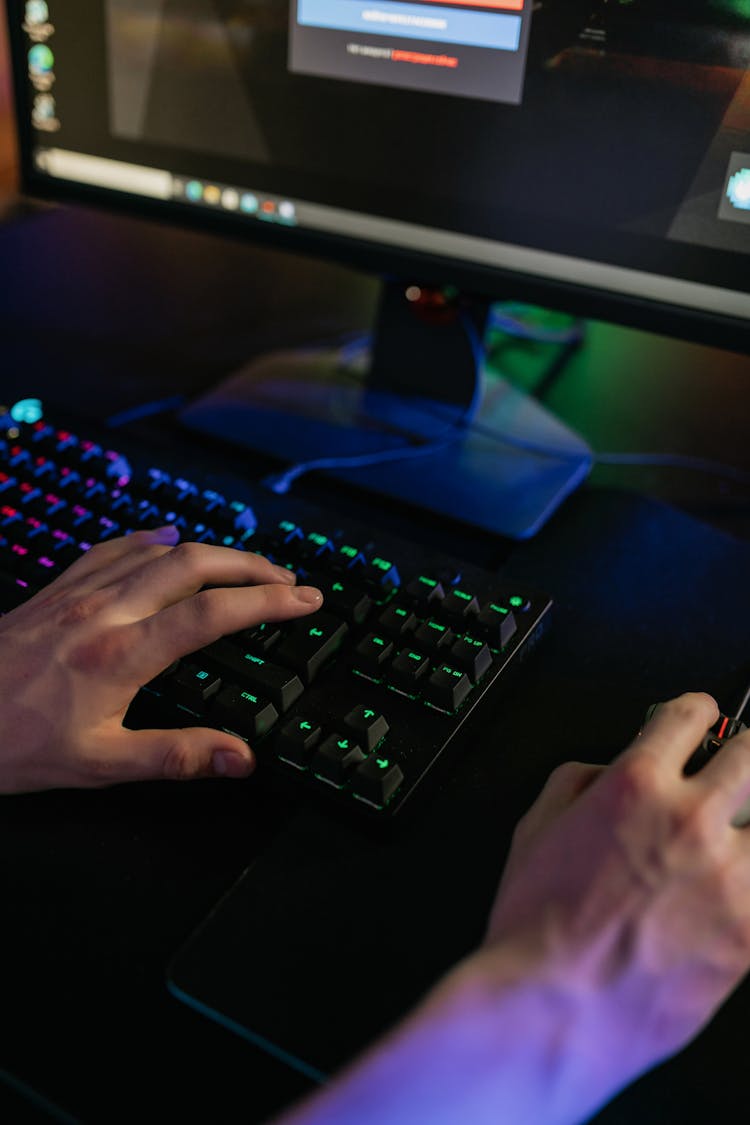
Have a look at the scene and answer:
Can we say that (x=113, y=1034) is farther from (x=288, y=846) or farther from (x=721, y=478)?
(x=721, y=478)

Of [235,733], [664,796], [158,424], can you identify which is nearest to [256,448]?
[158,424]

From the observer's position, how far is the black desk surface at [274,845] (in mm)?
378

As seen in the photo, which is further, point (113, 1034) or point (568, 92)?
point (568, 92)

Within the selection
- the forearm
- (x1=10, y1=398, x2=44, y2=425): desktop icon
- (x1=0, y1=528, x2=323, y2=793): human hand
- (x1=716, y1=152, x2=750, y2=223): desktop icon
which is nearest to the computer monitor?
(x1=716, y1=152, x2=750, y2=223): desktop icon

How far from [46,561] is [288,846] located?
0.25 meters

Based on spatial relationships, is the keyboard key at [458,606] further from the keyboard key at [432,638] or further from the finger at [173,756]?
the finger at [173,756]

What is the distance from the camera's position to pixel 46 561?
590 millimetres

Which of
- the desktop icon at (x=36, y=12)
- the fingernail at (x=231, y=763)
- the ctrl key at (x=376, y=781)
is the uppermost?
the desktop icon at (x=36, y=12)

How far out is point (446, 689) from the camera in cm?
49

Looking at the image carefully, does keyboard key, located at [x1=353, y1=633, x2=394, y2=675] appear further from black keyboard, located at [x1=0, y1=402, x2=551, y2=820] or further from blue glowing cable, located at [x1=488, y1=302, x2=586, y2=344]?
blue glowing cable, located at [x1=488, y1=302, x2=586, y2=344]

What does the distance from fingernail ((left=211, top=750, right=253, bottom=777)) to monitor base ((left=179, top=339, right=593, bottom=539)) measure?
28 centimetres

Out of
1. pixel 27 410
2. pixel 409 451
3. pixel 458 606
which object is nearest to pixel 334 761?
pixel 458 606

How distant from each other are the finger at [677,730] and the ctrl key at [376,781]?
0.35 feet

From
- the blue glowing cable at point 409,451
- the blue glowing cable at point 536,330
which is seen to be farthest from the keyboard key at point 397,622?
the blue glowing cable at point 536,330
